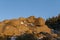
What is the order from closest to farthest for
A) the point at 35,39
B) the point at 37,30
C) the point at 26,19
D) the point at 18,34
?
the point at 35,39
the point at 18,34
the point at 37,30
the point at 26,19

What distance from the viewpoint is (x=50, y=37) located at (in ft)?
86.1

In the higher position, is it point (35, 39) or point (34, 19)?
point (34, 19)

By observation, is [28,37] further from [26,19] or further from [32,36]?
[26,19]

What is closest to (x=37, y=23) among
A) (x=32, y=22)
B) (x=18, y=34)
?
(x=32, y=22)

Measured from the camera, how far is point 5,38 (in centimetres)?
2675

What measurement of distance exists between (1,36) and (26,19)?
7.53 metres

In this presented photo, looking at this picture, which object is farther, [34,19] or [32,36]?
[34,19]

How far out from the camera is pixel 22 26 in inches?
1191

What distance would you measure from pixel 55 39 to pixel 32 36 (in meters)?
3.11

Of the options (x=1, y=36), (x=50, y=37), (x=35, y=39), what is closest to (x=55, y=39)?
(x=50, y=37)

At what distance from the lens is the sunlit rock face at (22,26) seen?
28.2m

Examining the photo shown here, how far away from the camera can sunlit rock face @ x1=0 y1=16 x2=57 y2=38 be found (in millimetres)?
28234

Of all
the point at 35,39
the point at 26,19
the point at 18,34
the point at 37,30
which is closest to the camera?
the point at 35,39

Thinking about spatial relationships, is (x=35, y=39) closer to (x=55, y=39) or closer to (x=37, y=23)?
(x=55, y=39)
